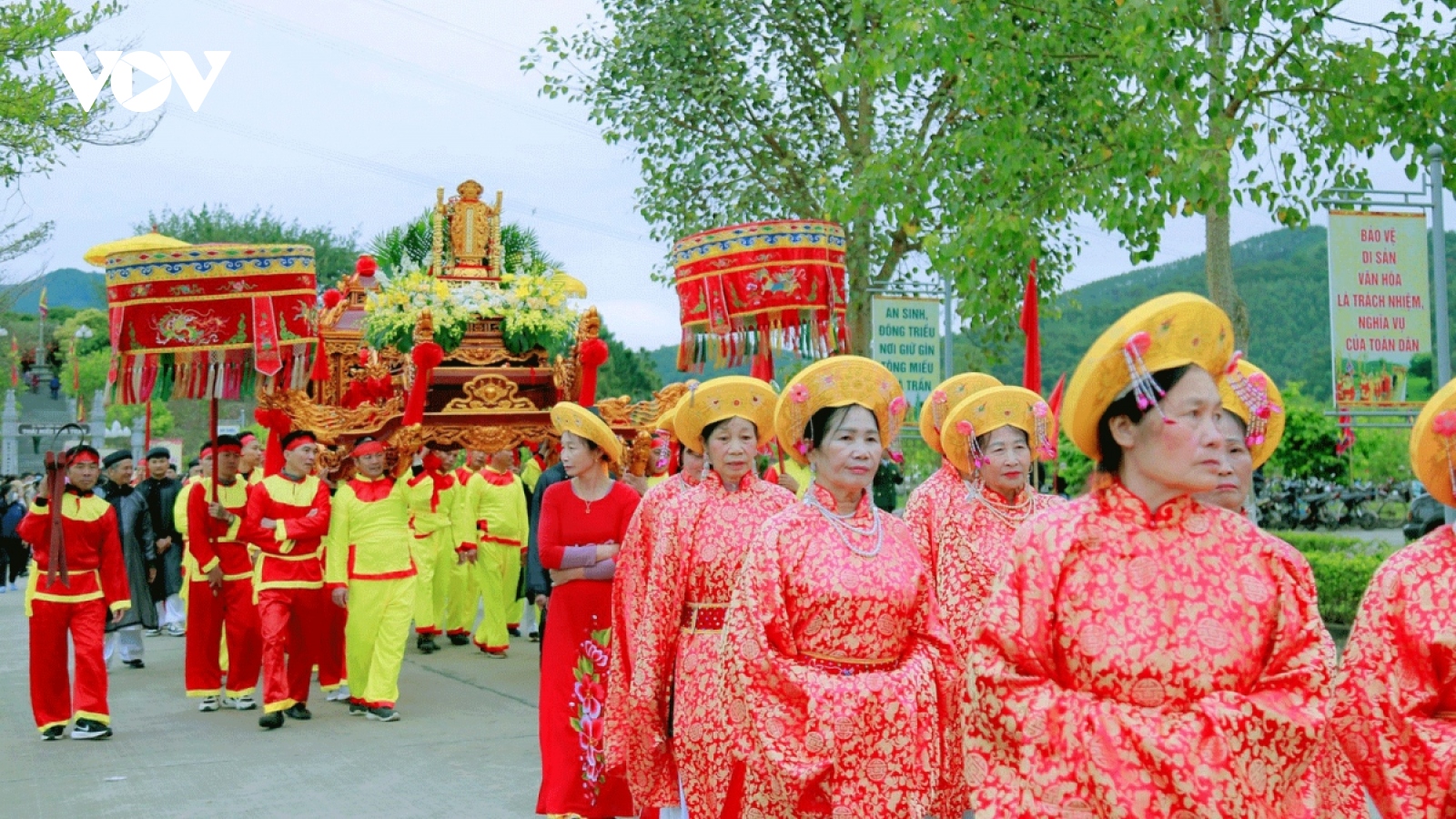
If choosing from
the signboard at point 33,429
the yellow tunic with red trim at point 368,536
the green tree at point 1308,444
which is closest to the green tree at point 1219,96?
the yellow tunic with red trim at point 368,536

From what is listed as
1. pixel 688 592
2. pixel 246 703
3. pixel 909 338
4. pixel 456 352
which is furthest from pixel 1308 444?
pixel 688 592

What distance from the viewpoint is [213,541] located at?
10625 mm

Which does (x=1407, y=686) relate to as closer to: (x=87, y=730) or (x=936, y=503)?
(x=936, y=503)

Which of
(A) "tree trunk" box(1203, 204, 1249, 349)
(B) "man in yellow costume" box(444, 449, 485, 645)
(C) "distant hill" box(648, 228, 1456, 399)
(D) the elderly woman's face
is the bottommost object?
(B) "man in yellow costume" box(444, 449, 485, 645)

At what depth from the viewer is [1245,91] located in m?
9.90

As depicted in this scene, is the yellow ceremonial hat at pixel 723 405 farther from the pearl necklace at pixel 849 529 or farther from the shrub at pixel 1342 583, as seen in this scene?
the shrub at pixel 1342 583

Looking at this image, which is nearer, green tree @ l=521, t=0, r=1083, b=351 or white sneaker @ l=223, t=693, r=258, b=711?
white sneaker @ l=223, t=693, r=258, b=711

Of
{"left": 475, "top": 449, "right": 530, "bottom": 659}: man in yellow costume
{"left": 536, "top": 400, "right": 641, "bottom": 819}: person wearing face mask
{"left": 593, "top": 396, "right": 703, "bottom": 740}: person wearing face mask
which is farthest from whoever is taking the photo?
{"left": 475, "top": 449, "right": 530, "bottom": 659}: man in yellow costume

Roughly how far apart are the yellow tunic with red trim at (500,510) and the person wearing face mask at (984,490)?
7.64 m

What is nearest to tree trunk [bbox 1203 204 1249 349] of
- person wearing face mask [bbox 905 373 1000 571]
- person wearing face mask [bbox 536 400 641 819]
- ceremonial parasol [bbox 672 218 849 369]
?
ceremonial parasol [bbox 672 218 849 369]

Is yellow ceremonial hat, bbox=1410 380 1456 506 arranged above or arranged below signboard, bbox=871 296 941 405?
below

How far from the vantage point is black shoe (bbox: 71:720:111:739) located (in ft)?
30.9

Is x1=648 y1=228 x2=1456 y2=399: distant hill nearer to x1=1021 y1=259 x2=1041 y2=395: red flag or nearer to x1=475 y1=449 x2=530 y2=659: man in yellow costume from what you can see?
x1=475 y1=449 x2=530 y2=659: man in yellow costume

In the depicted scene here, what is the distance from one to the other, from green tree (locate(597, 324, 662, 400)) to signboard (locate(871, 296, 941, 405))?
28.9 metres
